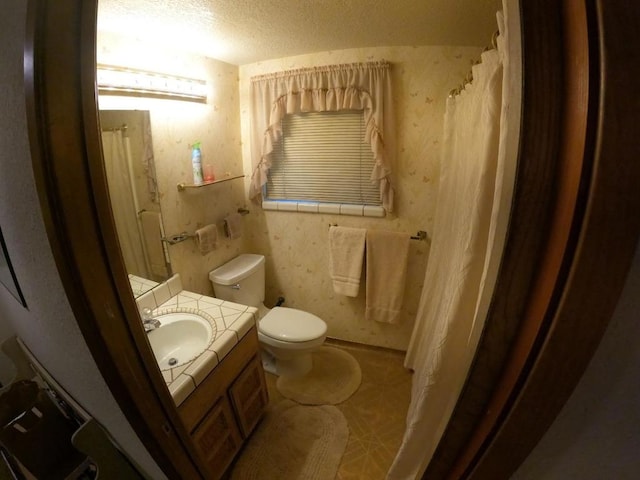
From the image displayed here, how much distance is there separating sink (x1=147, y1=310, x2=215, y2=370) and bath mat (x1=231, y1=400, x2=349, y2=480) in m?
0.70

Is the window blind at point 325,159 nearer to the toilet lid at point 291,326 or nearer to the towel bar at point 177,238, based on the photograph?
the towel bar at point 177,238

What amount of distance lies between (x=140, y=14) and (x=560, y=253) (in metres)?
1.64

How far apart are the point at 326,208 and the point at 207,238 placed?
34.4 inches

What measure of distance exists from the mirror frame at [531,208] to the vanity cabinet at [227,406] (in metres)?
0.68

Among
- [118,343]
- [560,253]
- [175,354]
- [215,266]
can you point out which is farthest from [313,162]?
[560,253]

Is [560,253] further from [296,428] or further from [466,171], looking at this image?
[296,428]

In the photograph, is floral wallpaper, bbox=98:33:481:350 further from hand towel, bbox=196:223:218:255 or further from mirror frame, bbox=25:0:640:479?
mirror frame, bbox=25:0:640:479

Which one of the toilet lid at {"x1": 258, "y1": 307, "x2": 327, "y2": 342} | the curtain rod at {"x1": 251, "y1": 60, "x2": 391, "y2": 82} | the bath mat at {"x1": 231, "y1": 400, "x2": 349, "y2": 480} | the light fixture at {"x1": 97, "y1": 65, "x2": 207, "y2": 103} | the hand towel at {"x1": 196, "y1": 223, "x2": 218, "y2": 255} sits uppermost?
the curtain rod at {"x1": 251, "y1": 60, "x2": 391, "y2": 82}

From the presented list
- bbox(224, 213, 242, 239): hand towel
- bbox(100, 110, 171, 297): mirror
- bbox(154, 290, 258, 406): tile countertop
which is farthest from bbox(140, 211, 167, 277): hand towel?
bbox(224, 213, 242, 239): hand towel

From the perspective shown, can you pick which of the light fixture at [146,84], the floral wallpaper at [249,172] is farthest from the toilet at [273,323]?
the light fixture at [146,84]

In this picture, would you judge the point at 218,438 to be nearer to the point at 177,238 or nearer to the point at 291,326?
the point at 291,326

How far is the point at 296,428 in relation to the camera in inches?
63.3

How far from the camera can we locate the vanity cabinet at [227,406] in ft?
3.61

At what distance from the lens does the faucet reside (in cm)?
131
